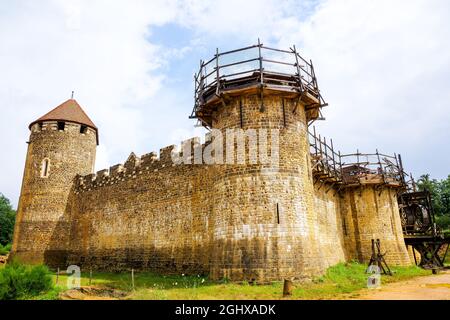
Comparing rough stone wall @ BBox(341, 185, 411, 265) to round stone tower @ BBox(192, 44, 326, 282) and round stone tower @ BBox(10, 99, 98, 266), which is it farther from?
round stone tower @ BBox(10, 99, 98, 266)

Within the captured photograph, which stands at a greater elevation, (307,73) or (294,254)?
(307,73)

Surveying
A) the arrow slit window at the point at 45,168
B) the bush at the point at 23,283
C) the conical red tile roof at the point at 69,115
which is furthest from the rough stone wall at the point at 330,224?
the arrow slit window at the point at 45,168

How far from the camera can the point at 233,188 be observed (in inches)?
480

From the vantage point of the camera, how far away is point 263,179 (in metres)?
11.9

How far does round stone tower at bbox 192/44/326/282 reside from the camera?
1118 centimetres

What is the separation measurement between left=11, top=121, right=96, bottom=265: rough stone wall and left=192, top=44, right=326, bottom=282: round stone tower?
1315 cm

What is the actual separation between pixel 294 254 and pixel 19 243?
18663 mm

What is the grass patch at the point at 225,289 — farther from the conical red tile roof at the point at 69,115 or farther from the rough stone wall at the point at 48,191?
the conical red tile roof at the point at 69,115

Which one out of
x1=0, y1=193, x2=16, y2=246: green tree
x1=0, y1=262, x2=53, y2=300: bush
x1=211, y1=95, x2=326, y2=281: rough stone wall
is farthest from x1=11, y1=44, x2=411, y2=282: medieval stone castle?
x1=0, y1=193, x2=16, y2=246: green tree

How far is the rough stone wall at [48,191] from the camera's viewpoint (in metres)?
21.2

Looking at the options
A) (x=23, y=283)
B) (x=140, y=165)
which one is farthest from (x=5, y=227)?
(x=23, y=283)

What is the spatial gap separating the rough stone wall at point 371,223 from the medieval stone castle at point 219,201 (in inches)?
2.3
